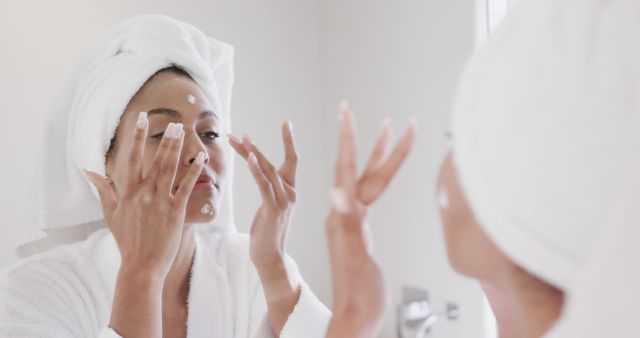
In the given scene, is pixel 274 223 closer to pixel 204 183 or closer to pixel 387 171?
pixel 204 183

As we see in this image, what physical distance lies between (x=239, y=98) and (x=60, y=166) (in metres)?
0.45

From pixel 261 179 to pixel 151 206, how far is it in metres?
0.15

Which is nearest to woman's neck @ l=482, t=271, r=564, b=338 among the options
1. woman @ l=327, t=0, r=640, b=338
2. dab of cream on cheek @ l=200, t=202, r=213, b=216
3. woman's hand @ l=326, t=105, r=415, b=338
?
woman @ l=327, t=0, r=640, b=338

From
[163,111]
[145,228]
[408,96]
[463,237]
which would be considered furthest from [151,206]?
[408,96]

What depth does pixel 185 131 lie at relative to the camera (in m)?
0.91

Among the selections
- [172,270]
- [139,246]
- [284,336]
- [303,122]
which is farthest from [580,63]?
[303,122]

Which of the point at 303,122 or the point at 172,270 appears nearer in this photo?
the point at 172,270

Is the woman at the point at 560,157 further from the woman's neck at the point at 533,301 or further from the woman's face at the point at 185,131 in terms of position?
the woman's face at the point at 185,131

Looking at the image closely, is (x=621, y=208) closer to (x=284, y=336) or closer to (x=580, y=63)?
(x=580, y=63)

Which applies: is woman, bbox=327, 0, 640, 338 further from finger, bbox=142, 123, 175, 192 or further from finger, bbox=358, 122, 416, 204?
finger, bbox=142, 123, 175, 192

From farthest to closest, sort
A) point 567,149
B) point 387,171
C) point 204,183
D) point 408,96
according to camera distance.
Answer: point 408,96
point 204,183
point 387,171
point 567,149

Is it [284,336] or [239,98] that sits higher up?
→ [239,98]

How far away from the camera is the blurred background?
3.62 feet

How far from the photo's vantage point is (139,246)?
2.33 ft
